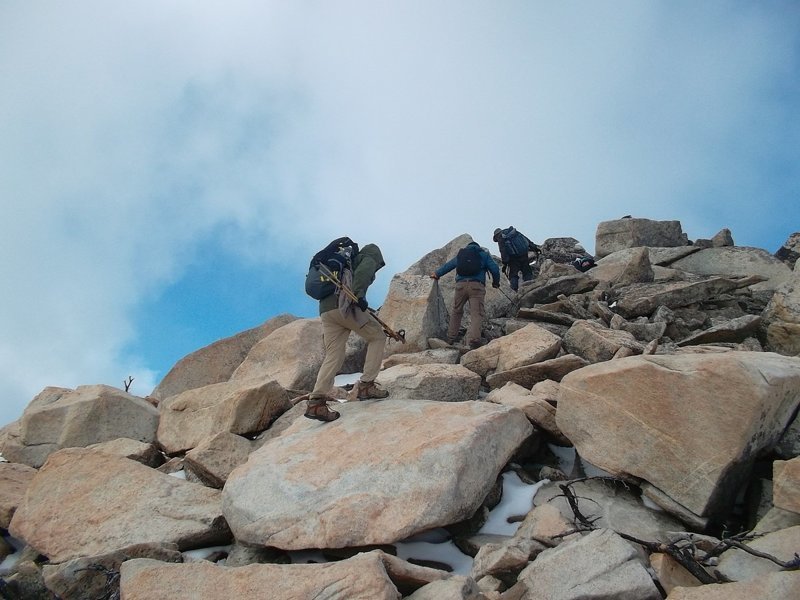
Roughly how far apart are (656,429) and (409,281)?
34.1 feet

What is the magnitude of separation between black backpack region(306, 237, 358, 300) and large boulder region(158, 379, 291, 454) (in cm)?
307

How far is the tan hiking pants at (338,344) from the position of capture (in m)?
10.5

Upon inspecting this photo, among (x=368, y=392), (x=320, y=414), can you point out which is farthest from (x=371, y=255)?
(x=320, y=414)

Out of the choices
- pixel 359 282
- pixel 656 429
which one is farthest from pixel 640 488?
pixel 359 282

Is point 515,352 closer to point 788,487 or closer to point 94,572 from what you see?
point 788,487

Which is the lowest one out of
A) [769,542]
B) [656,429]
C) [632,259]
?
[769,542]

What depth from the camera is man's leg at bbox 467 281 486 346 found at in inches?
611

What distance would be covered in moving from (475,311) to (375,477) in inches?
331

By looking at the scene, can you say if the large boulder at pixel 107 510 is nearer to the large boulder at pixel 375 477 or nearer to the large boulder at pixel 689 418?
the large boulder at pixel 375 477

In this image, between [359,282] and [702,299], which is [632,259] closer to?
[702,299]

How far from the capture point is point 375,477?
7906 millimetres

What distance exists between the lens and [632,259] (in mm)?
20656

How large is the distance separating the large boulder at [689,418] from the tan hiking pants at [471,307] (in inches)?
271

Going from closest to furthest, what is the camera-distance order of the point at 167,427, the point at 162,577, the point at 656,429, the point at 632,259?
the point at 162,577
the point at 656,429
the point at 167,427
the point at 632,259
